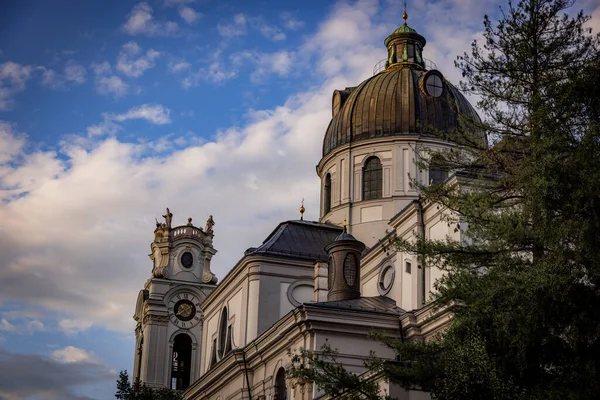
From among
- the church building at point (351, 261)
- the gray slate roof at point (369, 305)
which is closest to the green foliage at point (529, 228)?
the church building at point (351, 261)

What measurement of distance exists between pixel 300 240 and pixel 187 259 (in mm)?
19582

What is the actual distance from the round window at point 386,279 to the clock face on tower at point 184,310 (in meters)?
23.5

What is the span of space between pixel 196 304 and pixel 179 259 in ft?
9.41

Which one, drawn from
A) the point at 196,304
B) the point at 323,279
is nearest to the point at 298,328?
the point at 323,279

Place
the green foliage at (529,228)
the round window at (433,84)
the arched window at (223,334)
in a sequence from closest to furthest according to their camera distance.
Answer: the green foliage at (529,228) → the arched window at (223,334) → the round window at (433,84)

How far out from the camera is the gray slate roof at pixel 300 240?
36438 millimetres

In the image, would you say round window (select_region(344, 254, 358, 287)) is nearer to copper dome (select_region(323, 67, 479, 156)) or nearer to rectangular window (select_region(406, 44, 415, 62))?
copper dome (select_region(323, 67, 479, 156))

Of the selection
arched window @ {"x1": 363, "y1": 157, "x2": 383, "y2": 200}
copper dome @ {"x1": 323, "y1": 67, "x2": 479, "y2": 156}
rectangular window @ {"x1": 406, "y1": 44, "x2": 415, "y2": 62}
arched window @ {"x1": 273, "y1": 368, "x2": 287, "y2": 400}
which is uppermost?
rectangular window @ {"x1": 406, "y1": 44, "x2": 415, "y2": 62}

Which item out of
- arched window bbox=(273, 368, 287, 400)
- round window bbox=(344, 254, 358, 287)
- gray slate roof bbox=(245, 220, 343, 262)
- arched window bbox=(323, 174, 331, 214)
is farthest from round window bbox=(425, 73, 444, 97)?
arched window bbox=(273, 368, 287, 400)

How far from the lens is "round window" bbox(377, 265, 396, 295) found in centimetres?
3281

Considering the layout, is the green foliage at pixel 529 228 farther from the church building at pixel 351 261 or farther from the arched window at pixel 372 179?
the arched window at pixel 372 179

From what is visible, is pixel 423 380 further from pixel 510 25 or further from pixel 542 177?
pixel 510 25

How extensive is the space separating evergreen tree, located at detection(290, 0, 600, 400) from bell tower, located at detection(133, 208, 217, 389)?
3669 centimetres

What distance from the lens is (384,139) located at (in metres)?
39.0
